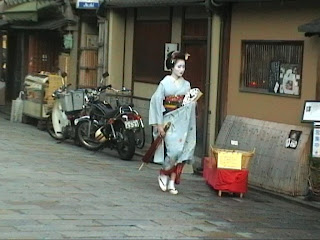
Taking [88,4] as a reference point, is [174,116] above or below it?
below

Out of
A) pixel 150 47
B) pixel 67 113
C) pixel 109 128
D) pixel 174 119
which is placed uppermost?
pixel 150 47

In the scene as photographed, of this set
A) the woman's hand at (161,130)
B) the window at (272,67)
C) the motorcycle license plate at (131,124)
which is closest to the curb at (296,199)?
the window at (272,67)

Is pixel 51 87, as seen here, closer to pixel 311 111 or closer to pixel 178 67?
pixel 178 67

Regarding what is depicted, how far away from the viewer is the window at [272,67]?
11625 mm

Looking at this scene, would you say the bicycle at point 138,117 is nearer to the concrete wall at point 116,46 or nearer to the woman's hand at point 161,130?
the concrete wall at point 116,46

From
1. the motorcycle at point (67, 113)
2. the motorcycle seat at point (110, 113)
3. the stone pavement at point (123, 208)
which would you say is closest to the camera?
the stone pavement at point (123, 208)

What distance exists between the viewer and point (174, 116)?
1068 cm

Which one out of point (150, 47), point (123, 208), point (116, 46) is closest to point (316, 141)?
point (123, 208)

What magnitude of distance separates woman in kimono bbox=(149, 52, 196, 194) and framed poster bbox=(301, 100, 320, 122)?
5.24 feet

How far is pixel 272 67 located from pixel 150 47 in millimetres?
5262

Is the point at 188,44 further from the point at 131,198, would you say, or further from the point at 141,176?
the point at 131,198

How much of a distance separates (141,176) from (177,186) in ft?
3.81

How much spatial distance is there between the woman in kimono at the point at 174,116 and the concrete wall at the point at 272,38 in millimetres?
1708

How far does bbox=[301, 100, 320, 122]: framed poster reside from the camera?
10711 millimetres
